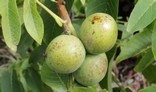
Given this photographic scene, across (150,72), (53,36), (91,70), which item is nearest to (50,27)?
(53,36)

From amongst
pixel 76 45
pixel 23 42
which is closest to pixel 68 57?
pixel 76 45

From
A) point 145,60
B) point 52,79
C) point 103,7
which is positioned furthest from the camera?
point 145,60

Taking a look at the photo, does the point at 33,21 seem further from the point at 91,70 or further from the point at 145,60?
the point at 145,60

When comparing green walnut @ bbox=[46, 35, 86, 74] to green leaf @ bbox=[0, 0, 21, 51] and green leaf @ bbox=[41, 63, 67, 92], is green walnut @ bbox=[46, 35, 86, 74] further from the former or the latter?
green leaf @ bbox=[41, 63, 67, 92]

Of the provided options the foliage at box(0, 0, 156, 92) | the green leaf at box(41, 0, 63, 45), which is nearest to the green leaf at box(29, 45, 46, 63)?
the foliage at box(0, 0, 156, 92)

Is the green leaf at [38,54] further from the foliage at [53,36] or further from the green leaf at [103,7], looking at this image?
the green leaf at [103,7]
